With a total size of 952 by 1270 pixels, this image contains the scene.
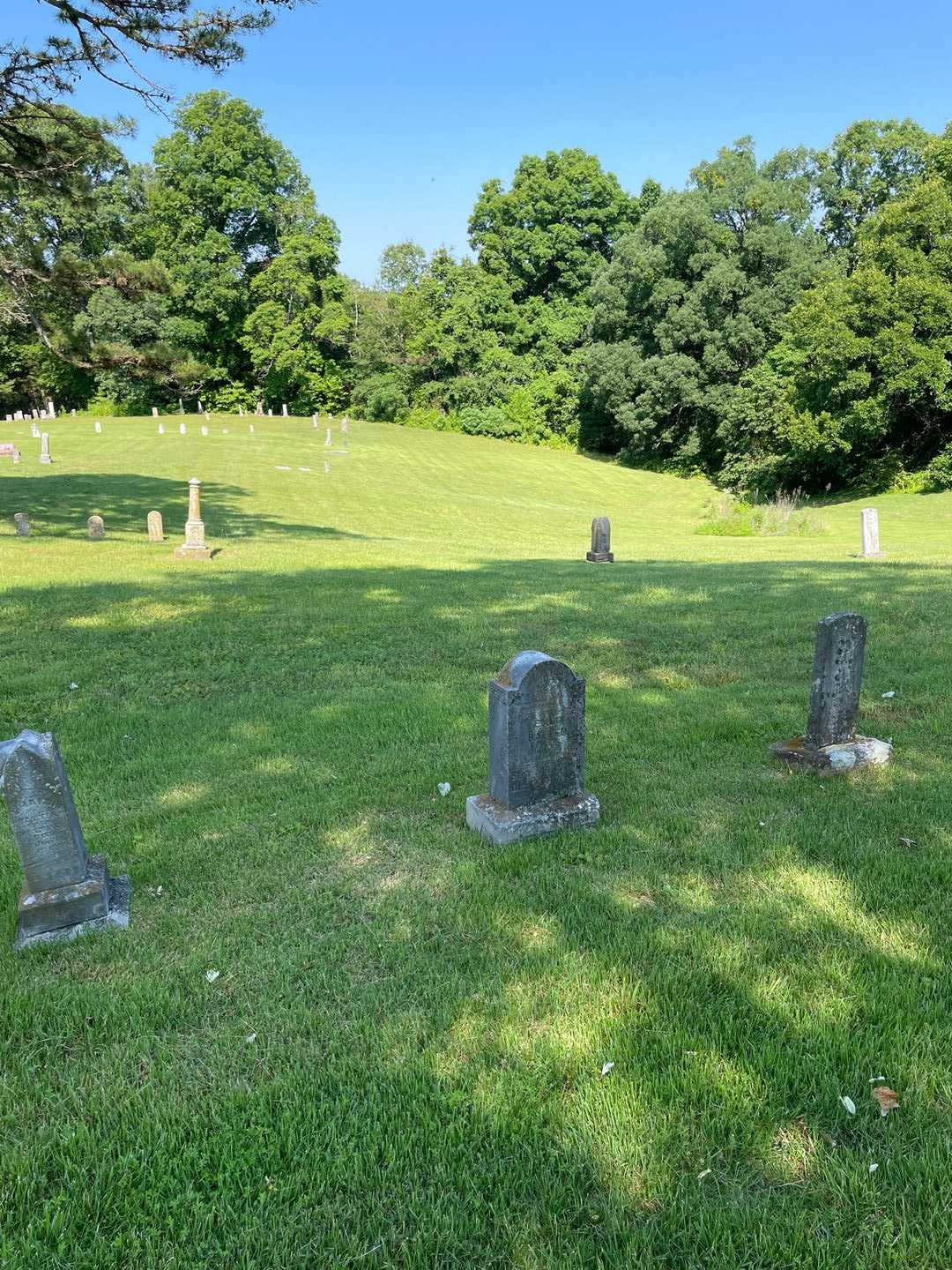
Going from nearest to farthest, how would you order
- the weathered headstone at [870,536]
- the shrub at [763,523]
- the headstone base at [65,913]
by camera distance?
1. the headstone base at [65,913]
2. the weathered headstone at [870,536]
3. the shrub at [763,523]

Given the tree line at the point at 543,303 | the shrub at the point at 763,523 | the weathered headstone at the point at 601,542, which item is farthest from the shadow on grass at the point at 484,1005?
the shrub at the point at 763,523

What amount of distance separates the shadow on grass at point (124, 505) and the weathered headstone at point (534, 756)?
47.5 feet

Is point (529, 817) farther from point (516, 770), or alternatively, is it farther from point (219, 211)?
point (219, 211)

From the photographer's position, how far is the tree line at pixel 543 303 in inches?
679

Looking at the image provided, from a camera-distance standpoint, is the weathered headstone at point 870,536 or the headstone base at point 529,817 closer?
the headstone base at point 529,817

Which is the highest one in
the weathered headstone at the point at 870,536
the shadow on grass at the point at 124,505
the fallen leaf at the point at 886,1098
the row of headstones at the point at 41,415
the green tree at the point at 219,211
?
the green tree at the point at 219,211

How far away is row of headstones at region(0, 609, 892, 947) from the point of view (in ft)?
11.1

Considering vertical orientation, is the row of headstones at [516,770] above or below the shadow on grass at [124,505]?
below

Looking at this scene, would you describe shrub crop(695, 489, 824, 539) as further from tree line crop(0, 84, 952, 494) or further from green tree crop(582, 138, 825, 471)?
green tree crop(582, 138, 825, 471)

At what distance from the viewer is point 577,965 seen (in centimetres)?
304

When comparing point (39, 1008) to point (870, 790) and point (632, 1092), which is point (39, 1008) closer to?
point (632, 1092)

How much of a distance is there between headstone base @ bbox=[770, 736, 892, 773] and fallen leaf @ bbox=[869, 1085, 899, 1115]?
256 cm

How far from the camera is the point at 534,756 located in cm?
423

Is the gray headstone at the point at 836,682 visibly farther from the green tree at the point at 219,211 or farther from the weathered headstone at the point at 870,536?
the green tree at the point at 219,211
